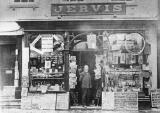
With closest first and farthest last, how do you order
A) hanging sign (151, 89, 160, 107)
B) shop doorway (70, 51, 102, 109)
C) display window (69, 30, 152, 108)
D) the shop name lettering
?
hanging sign (151, 89, 160, 107), display window (69, 30, 152, 108), shop doorway (70, 51, 102, 109), the shop name lettering

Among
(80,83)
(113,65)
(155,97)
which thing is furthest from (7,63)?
(155,97)

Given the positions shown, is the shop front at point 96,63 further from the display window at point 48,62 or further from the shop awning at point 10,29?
the shop awning at point 10,29

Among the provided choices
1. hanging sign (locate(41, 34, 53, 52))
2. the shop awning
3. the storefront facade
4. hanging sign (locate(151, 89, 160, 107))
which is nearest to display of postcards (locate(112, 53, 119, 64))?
the storefront facade

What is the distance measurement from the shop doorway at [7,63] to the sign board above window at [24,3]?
6.47 ft

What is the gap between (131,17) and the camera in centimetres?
2239

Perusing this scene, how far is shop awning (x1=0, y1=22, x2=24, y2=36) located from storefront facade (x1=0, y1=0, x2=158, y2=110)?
959 millimetres

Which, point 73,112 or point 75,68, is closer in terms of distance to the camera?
point 73,112

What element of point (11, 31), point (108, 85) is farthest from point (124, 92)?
point (11, 31)

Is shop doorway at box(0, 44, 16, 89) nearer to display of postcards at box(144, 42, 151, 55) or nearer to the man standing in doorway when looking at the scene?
the man standing in doorway

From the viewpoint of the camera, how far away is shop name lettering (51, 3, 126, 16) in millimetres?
22641

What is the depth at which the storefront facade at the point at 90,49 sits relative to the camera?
72.0 ft

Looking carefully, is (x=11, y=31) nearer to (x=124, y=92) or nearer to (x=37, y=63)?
(x=37, y=63)

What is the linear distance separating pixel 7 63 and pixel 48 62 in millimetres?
2613

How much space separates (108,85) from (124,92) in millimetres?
849
